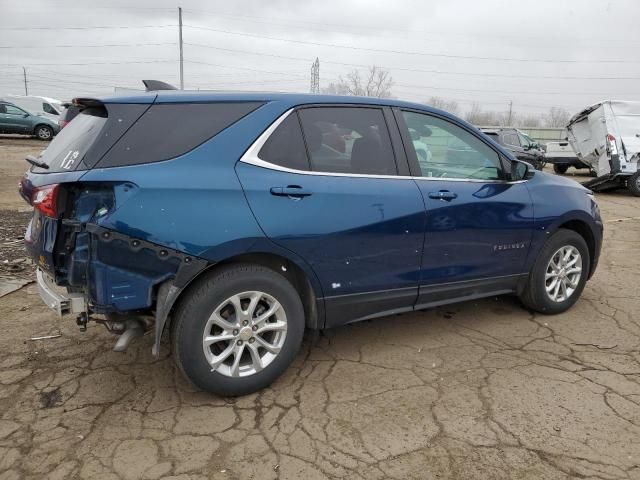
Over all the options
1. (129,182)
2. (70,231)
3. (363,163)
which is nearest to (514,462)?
(363,163)

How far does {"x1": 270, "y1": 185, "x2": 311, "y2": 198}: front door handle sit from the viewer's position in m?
3.00

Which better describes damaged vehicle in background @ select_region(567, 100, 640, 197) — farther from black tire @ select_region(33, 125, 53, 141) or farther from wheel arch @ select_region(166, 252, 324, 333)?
black tire @ select_region(33, 125, 53, 141)

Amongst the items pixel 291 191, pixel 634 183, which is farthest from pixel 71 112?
pixel 634 183

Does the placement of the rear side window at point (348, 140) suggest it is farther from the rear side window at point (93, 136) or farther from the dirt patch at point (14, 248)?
the dirt patch at point (14, 248)

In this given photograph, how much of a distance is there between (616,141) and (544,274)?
10420mm

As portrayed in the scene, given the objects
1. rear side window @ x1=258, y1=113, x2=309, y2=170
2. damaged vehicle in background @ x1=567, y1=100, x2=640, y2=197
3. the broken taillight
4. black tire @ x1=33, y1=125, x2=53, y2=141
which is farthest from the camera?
black tire @ x1=33, y1=125, x2=53, y2=141

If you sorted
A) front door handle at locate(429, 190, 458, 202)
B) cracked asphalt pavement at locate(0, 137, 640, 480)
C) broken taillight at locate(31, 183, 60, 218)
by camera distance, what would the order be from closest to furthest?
cracked asphalt pavement at locate(0, 137, 640, 480) < broken taillight at locate(31, 183, 60, 218) < front door handle at locate(429, 190, 458, 202)

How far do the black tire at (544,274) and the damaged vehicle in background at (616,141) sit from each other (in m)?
9.92

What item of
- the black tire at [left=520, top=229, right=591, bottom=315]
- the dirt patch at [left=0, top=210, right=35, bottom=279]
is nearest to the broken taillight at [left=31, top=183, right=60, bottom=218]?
the dirt patch at [left=0, top=210, right=35, bottom=279]

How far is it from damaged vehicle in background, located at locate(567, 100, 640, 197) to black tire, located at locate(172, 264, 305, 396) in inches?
491

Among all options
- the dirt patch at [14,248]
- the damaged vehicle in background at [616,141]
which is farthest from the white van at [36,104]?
the damaged vehicle in background at [616,141]

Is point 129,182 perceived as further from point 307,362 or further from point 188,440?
point 307,362

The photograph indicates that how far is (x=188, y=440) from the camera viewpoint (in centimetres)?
269

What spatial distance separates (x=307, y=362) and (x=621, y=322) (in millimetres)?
2773
